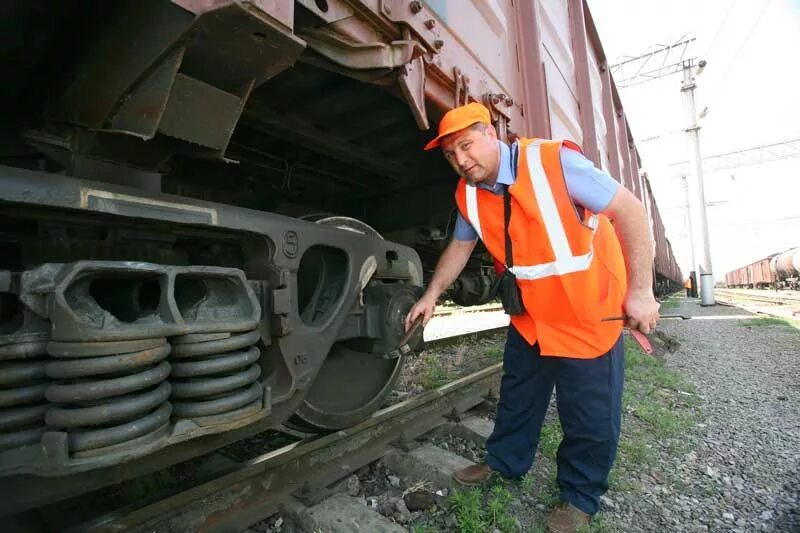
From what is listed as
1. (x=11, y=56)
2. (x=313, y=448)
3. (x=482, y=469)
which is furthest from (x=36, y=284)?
(x=482, y=469)

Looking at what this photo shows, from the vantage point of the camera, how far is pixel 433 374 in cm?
398

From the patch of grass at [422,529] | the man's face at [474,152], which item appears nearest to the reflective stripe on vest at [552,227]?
the man's face at [474,152]

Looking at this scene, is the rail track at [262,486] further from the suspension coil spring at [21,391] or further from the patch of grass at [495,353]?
the patch of grass at [495,353]

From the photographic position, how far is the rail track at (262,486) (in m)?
1.70

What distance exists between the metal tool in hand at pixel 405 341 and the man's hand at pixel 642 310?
95 cm

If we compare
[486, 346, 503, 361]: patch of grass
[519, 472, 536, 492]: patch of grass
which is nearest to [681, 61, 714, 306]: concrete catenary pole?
[486, 346, 503, 361]: patch of grass

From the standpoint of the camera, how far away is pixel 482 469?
233 centimetres

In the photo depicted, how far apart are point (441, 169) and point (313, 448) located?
1.92 m

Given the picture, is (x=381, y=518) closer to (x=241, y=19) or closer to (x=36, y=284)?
(x=36, y=284)

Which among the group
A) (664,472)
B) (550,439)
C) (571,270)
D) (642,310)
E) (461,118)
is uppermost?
(461,118)

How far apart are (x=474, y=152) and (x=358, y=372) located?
1.35 meters

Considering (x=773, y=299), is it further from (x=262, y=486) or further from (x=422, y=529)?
(x=262, y=486)

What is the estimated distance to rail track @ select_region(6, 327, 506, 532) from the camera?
1.70m

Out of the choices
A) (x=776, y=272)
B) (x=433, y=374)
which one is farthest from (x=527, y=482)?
(x=776, y=272)
